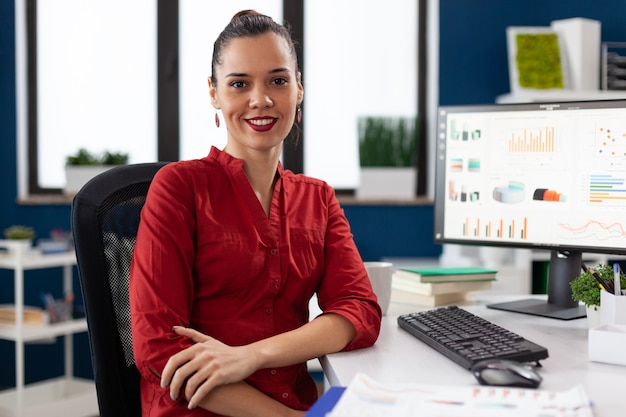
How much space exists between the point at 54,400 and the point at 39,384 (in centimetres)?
30

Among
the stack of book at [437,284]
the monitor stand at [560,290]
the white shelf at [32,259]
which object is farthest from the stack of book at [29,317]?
the monitor stand at [560,290]

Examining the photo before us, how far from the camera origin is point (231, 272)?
4.54 feet

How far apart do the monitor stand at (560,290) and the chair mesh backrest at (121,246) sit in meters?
0.85

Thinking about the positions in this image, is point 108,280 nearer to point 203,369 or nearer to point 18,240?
point 203,369

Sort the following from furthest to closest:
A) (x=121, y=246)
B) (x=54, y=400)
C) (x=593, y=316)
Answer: (x=54, y=400), (x=593, y=316), (x=121, y=246)

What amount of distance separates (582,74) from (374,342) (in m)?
2.54

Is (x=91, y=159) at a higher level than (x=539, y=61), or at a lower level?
lower

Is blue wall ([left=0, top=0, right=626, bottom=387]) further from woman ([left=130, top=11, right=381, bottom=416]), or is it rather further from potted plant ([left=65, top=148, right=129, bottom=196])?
woman ([left=130, top=11, right=381, bottom=416])

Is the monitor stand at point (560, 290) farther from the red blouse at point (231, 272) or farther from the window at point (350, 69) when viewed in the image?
the window at point (350, 69)

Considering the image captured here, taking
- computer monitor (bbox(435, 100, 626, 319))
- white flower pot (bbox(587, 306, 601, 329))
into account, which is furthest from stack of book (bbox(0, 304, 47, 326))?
white flower pot (bbox(587, 306, 601, 329))

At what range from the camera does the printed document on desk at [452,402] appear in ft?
3.02

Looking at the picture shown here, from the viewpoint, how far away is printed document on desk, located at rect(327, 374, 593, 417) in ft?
3.02

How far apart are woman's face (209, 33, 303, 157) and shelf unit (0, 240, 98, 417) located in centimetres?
169

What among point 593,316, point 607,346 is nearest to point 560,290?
point 593,316
